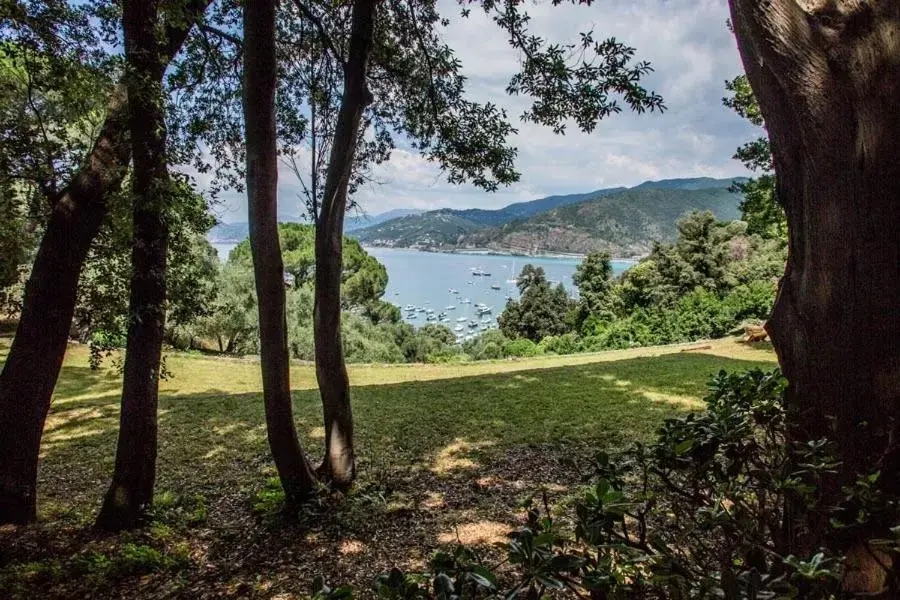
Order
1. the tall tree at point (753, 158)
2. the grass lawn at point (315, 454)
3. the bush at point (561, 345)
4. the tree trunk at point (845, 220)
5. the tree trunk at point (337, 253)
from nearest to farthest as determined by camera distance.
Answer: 1. the tree trunk at point (845, 220)
2. the grass lawn at point (315, 454)
3. the tree trunk at point (337, 253)
4. the tall tree at point (753, 158)
5. the bush at point (561, 345)

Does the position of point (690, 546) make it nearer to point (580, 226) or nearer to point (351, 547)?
point (351, 547)

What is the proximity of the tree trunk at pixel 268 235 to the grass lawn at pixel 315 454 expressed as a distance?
1.94 feet

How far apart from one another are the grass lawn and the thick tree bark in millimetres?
457

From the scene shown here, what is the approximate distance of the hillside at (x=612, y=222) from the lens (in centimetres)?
8212

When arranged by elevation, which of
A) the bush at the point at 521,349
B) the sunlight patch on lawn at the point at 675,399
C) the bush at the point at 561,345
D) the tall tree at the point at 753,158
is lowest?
the bush at the point at 521,349

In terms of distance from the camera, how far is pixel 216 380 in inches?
475

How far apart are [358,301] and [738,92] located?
1096 inches

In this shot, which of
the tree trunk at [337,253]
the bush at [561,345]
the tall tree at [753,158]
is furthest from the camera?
the bush at [561,345]

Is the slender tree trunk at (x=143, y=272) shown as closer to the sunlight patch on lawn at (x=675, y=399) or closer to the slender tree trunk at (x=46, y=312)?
the slender tree trunk at (x=46, y=312)

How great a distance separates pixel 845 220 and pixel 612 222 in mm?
92958

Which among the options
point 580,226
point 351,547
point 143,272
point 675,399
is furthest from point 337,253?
point 580,226

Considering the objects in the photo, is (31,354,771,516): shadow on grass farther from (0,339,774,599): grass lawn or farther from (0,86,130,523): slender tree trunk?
(0,86,130,523): slender tree trunk

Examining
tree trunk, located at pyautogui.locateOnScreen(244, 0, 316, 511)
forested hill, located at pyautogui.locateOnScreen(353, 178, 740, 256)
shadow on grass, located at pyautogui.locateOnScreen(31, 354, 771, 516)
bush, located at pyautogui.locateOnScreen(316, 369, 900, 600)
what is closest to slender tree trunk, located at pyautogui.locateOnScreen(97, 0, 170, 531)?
tree trunk, located at pyautogui.locateOnScreen(244, 0, 316, 511)

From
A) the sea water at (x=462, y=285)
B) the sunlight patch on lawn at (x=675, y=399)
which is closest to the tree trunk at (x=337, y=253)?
the sunlight patch on lawn at (x=675, y=399)
